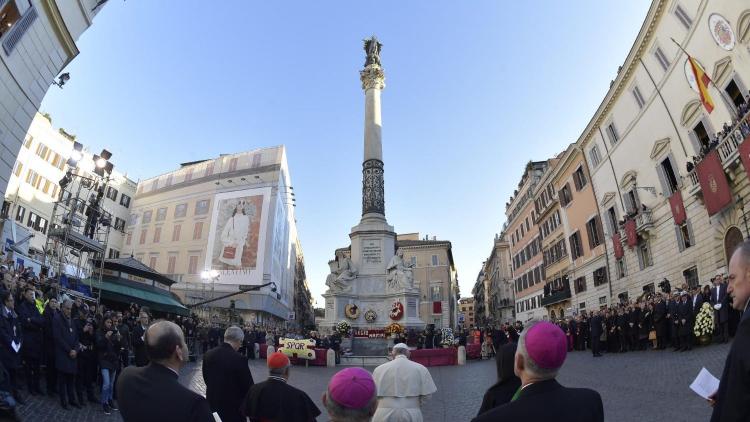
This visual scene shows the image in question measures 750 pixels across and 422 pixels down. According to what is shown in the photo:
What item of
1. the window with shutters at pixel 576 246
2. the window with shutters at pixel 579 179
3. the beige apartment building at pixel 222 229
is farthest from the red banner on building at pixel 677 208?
the beige apartment building at pixel 222 229

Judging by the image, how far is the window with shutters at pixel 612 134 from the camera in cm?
2897

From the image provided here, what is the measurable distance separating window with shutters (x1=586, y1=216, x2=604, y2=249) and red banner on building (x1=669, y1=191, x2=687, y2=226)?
30.8ft

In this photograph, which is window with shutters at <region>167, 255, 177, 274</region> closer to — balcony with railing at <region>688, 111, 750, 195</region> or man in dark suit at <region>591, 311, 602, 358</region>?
man in dark suit at <region>591, 311, 602, 358</region>

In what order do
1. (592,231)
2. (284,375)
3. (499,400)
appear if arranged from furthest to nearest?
1. (592,231)
2. (284,375)
3. (499,400)

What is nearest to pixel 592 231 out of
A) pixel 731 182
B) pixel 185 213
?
pixel 731 182

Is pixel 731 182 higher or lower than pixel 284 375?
higher

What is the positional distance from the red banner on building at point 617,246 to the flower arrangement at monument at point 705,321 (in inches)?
619

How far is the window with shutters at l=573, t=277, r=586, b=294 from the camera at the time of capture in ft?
114

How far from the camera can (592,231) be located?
3288cm

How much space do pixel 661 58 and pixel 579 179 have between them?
12.5 m

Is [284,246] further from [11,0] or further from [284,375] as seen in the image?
[284,375]

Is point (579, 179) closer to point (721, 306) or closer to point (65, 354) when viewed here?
point (721, 306)

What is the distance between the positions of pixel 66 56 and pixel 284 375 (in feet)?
66.2

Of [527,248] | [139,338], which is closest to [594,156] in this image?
[527,248]
